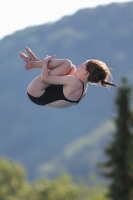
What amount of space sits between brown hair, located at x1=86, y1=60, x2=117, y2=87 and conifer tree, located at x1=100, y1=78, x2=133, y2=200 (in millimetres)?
42502

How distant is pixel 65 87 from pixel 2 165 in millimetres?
114413

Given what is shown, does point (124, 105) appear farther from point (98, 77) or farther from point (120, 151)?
point (98, 77)

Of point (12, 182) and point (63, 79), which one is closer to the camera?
Result: point (63, 79)

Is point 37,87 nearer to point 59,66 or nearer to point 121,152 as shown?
point 59,66

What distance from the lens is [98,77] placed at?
11906mm

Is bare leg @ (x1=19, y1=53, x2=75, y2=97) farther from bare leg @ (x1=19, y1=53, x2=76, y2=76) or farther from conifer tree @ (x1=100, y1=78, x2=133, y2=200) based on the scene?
conifer tree @ (x1=100, y1=78, x2=133, y2=200)

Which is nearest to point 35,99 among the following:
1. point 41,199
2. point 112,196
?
point 112,196

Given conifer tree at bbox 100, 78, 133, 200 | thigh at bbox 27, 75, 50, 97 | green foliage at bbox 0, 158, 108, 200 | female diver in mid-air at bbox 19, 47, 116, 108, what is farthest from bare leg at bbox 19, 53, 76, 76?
green foliage at bbox 0, 158, 108, 200

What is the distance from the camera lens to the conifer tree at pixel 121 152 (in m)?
55.4

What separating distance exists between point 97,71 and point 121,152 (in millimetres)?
45117

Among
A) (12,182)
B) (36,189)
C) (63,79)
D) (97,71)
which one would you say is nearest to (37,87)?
(63,79)

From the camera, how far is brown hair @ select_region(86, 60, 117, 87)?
38.7 ft

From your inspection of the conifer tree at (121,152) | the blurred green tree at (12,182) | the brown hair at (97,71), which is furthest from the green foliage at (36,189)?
the brown hair at (97,71)

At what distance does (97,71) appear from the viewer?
11.8 meters
